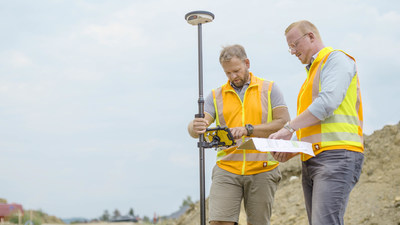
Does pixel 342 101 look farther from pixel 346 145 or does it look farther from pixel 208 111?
pixel 208 111

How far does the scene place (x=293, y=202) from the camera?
9406 mm

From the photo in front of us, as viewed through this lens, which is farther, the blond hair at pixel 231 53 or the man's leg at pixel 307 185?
the blond hair at pixel 231 53

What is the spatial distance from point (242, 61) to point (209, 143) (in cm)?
80

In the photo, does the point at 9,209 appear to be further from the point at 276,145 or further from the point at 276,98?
the point at 276,145

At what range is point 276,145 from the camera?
2818mm

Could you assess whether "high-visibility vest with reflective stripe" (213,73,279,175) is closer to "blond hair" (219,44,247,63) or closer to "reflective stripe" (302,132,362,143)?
"blond hair" (219,44,247,63)

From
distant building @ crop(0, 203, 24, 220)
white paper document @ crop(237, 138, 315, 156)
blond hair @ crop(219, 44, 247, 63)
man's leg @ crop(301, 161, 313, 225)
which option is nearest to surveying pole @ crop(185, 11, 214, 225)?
blond hair @ crop(219, 44, 247, 63)

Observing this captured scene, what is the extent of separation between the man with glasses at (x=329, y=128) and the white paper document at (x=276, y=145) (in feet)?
0.26

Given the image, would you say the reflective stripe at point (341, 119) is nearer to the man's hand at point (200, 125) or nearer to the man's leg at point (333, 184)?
the man's leg at point (333, 184)

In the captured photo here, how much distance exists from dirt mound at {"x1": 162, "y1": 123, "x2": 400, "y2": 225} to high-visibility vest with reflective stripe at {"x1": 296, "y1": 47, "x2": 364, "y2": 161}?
548cm

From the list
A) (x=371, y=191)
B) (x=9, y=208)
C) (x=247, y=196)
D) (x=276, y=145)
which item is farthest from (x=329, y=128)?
(x=9, y=208)

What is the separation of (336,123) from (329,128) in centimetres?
6

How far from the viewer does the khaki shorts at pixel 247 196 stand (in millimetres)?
3910

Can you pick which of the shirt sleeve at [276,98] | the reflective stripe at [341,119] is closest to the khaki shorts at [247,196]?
the shirt sleeve at [276,98]
